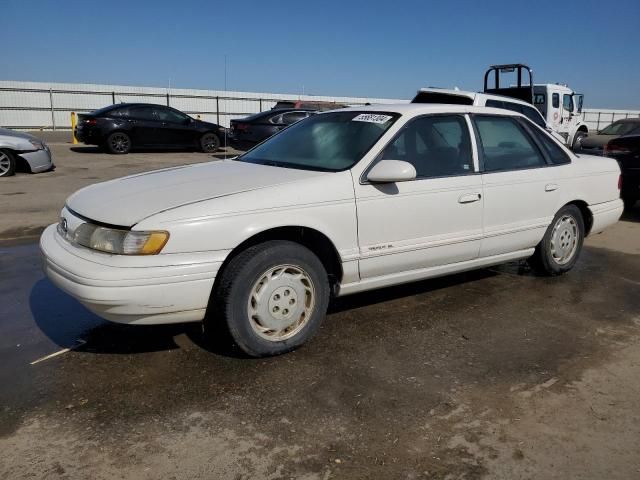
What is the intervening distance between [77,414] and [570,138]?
1751cm

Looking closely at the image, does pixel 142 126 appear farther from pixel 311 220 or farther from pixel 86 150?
pixel 311 220

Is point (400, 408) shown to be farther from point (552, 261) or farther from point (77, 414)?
point (552, 261)

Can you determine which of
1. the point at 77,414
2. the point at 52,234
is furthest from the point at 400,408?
the point at 52,234

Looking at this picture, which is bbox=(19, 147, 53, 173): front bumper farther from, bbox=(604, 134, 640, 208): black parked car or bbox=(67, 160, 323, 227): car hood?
bbox=(604, 134, 640, 208): black parked car

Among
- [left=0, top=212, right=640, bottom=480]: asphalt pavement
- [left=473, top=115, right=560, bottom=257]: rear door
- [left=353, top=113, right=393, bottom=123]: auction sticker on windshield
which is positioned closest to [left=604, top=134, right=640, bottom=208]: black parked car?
[left=473, top=115, right=560, bottom=257]: rear door

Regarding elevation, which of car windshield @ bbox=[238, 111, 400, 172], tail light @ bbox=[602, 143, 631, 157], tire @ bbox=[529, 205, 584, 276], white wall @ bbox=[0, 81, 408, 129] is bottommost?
tire @ bbox=[529, 205, 584, 276]

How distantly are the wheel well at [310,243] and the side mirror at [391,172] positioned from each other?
0.51 metres

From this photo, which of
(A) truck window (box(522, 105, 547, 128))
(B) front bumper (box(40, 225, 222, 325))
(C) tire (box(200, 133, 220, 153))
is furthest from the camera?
(C) tire (box(200, 133, 220, 153))

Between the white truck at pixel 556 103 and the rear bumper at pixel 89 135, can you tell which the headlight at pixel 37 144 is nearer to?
the rear bumper at pixel 89 135

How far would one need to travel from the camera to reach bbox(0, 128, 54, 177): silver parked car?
1068 cm

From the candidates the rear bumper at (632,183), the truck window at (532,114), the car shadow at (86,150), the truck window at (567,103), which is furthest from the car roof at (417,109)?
the car shadow at (86,150)

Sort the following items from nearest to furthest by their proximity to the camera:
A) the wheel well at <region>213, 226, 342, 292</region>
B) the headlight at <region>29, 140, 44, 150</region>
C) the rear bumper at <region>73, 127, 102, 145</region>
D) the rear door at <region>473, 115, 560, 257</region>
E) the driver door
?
1. the wheel well at <region>213, 226, 342, 292</region>
2. the driver door
3. the rear door at <region>473, 115, 560, 257</region>
4. the headlight at <region>29, 140, 44, 150</region>
5. the rear bumper at <region>73, 127, 102, 145</region>

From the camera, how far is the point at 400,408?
112 inches

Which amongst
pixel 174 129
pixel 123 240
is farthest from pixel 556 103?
pixel 123 240
